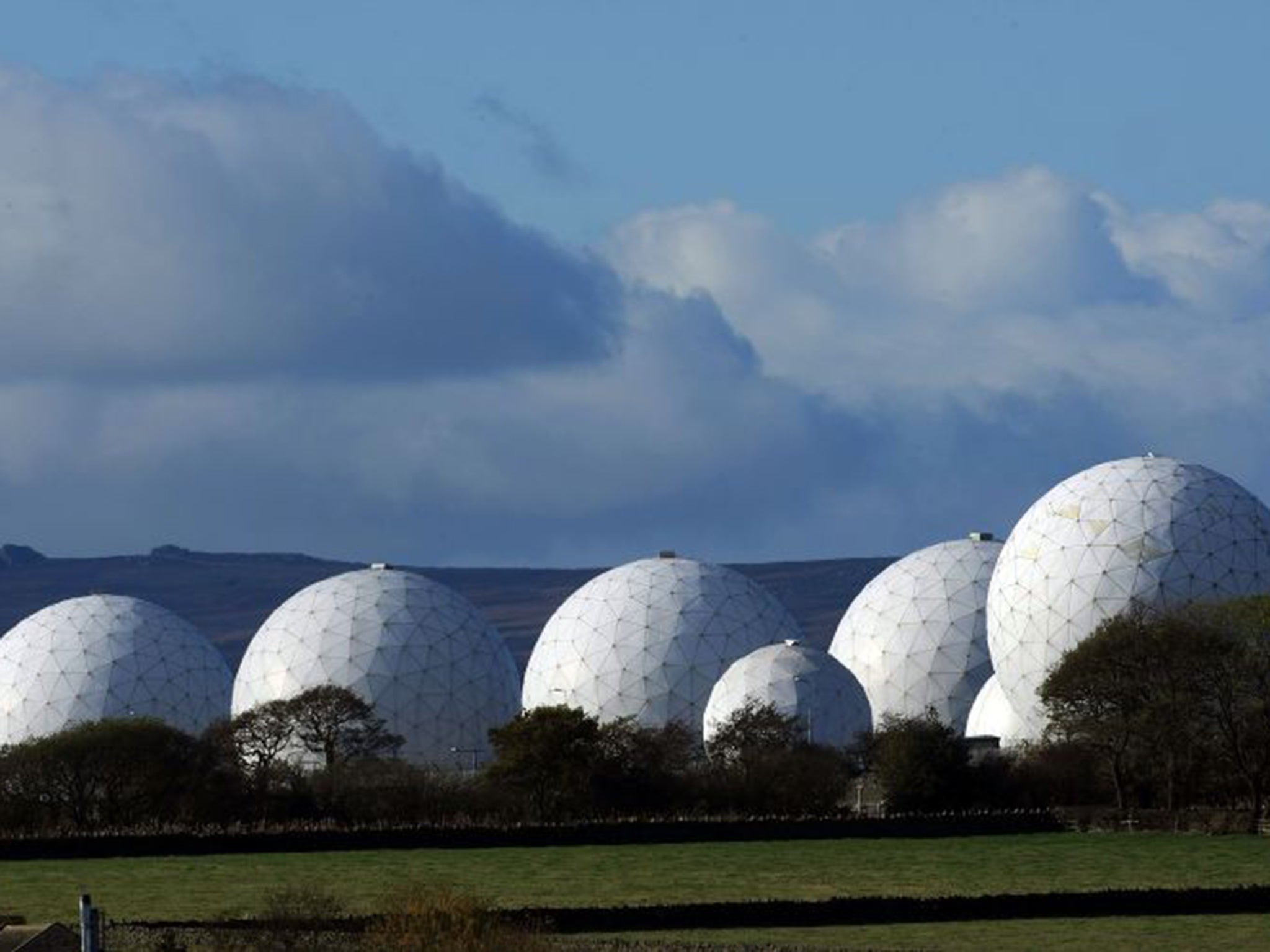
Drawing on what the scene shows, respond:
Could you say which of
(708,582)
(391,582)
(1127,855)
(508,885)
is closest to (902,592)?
(708,582)

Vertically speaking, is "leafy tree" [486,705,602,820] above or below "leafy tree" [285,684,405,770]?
below

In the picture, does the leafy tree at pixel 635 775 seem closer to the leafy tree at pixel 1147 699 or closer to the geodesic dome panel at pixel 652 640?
the leafy tree at pixel 1147 699

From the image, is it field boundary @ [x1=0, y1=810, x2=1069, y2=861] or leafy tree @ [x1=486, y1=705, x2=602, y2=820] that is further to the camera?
leafy tree @ [x1=486, y1=705, x2=602, y2=820]

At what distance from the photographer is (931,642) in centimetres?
10669

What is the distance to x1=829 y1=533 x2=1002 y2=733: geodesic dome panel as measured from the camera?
10619 centimetres

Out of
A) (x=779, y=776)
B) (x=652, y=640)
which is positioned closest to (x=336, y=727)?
(x=652, y=640)

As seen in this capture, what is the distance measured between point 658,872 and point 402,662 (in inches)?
1792

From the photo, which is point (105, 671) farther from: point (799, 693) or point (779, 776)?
point (779, 776)

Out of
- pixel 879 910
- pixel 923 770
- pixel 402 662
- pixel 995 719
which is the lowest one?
pixel 879 910

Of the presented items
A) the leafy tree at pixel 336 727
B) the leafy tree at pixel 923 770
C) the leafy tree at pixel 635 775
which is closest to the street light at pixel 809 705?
the leafy tree at pixel 635 775

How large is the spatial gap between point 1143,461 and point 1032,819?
19988 mm

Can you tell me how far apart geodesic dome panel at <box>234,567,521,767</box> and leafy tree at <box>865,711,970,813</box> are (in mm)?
23286

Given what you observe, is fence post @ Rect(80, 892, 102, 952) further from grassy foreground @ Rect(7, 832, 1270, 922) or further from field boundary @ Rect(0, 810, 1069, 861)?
field boundary @ Rect(0, 810, 1069, 861)

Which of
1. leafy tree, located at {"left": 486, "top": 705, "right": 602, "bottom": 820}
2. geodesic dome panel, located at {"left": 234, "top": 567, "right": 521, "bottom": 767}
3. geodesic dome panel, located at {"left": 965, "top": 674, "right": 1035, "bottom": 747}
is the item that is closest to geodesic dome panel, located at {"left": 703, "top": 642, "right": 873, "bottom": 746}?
geodesic dome panel, located at {"left": 965, "top": 674, "right": 1035, "bottom": 747}
